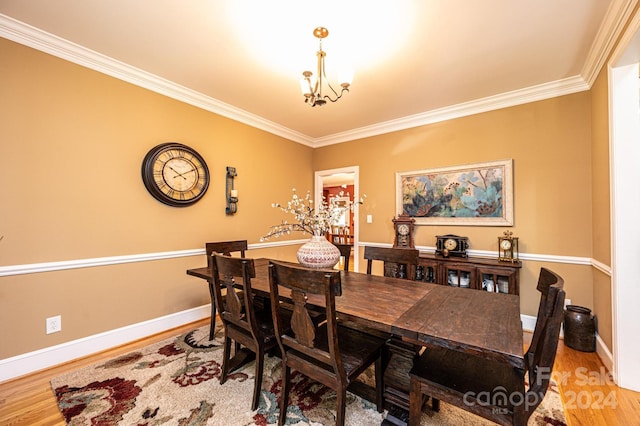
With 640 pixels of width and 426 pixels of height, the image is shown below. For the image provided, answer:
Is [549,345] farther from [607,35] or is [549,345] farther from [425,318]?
[607,35]

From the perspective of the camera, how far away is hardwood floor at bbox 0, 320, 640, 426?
1.66 meters

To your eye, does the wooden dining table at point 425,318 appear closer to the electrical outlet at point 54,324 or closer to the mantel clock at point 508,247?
the mantel clock at point 508,247

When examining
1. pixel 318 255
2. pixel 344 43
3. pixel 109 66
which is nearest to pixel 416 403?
pixel 318 255

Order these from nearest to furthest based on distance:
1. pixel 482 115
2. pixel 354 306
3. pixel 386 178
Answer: pixel 354 306 < pixel 482 115 < pixel 386 178

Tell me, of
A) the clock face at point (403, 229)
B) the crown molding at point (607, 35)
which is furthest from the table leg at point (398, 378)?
the crown molding at point (607, 35)

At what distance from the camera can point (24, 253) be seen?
7.00ft

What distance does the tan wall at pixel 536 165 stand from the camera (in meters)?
2.72

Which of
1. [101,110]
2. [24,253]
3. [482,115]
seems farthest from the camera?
[482,115]

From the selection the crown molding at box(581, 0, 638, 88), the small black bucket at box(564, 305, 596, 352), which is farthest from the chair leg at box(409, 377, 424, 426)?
the crown molding at box(581, 0, 638, 88)

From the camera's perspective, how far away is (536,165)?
2.96 meters

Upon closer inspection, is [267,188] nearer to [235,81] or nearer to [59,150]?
[235,81]

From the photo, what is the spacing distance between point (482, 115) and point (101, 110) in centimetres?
418

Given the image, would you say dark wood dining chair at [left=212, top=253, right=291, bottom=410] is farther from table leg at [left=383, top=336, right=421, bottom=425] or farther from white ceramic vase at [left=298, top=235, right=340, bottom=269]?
table leg at [left=383, top=336, right=421, bottom=425]

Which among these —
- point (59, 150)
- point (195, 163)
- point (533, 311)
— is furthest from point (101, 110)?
point (533, 311)
